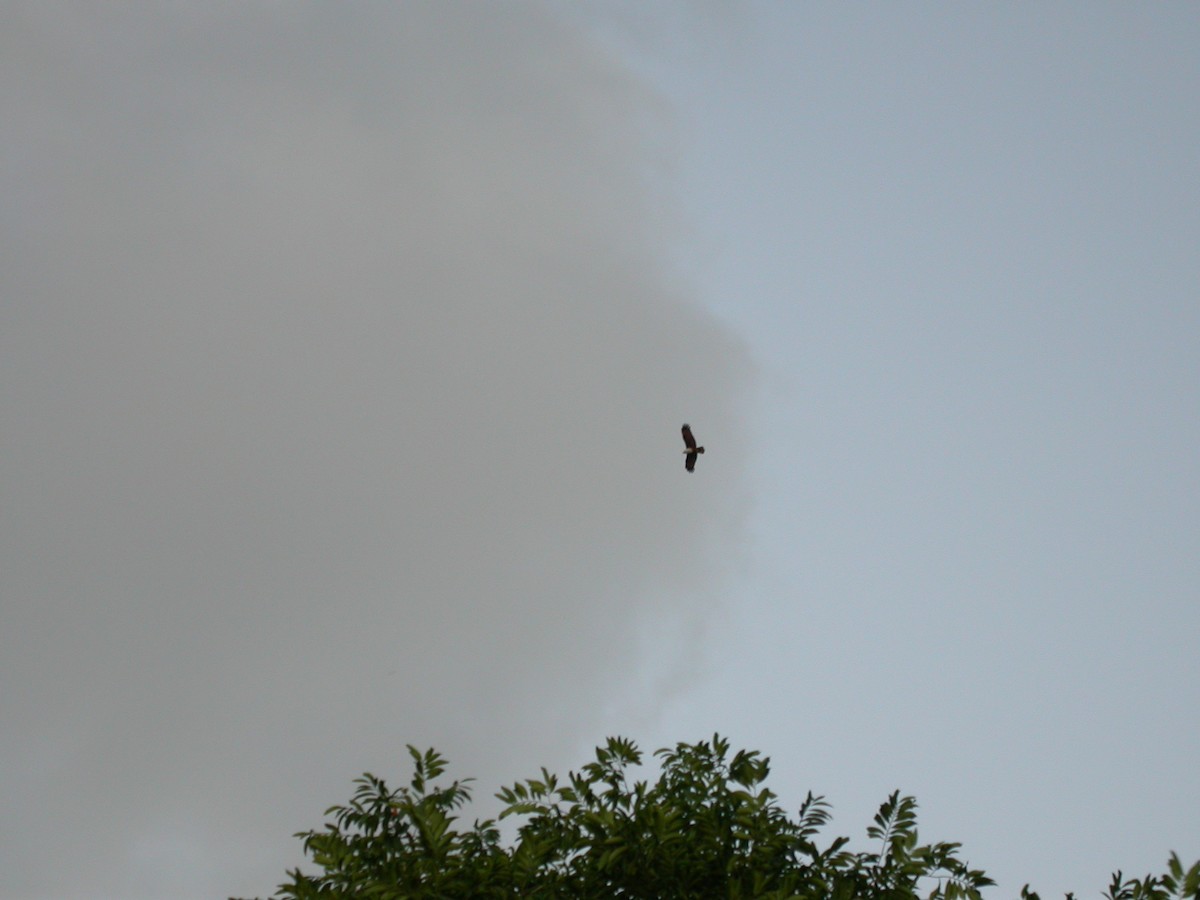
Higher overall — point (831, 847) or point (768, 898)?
point (831, 847)

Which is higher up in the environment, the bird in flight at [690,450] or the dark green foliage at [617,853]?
the bird in flight at [690,450]

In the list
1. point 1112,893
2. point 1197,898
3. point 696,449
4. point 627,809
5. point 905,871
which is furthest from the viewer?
point 696,449

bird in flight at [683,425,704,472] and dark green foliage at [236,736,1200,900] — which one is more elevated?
bird in flight at [683,425,704,472]

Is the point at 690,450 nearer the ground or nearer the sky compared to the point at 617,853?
nearer the sky

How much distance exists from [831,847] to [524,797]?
12.9 feet

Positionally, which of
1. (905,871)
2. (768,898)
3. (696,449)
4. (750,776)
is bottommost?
(768,898)

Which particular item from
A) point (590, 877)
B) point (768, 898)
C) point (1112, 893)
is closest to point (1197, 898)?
point (1112, 893)

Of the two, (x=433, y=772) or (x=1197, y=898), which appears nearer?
(x=1197, y=898)

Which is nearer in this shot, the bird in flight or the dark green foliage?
the dark green foliage

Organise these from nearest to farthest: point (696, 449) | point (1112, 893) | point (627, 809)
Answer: point (1112, 893), point (627, 809), point (696, 449)

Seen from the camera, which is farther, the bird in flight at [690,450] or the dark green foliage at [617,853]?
the bird in flight at [690,450]

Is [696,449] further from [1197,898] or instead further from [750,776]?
[1197,898]

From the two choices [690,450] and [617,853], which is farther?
[690,450]

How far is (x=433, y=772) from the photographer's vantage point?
50.2ft
